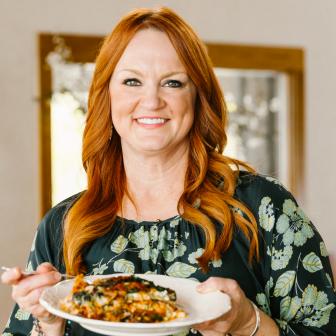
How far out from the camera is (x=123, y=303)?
1.36 meters

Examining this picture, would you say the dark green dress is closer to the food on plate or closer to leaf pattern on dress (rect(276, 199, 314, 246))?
leaf pattern on dress (rect(276, 199, 314, 246))

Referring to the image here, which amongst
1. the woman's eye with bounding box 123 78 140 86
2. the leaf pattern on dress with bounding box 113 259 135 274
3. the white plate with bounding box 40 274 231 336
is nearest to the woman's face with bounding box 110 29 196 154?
the woman's eye with bounding box 123 78 140 86

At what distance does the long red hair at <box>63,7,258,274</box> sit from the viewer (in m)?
1.74

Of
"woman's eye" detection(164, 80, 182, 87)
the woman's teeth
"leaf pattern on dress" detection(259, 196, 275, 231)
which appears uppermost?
"woman's eye" detection(164, 80, 182, 87)

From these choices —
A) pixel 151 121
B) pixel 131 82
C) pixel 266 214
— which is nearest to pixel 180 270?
pixel 266 214

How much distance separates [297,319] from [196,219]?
0.32 metres

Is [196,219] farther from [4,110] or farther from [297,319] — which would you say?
[4,110]

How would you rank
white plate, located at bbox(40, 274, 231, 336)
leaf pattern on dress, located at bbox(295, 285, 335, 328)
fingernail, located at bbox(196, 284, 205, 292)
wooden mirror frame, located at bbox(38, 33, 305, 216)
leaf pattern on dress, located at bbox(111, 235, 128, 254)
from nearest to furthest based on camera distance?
white plate, located at bbox(40, 274, 231, 336) < fingernail, located at bbox(196, 284, 205, 292) < leaf pattern on dress, located at bbox(295, 285, 335, 328) < leaf pattern on dress, located at bbox(111, 235, 128, 254) < wooden mirror frame, located at bbox(38, 33, 305, 216)

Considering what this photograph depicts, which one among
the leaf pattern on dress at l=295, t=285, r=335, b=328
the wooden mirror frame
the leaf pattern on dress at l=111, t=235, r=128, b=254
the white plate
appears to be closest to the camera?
the white plate

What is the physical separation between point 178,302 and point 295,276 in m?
0.36

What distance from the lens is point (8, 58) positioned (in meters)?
4.31

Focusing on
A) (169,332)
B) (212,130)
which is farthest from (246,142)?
(169,332)

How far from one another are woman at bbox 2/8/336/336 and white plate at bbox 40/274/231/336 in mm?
157

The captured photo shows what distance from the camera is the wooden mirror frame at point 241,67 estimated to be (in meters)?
4.40
